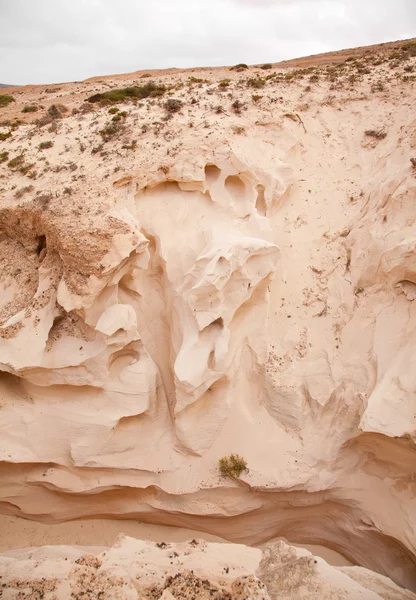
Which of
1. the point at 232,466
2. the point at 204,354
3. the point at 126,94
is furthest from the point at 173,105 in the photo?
the point at 232,466

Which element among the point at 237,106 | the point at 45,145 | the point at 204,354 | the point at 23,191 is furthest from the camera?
the point at 237,106

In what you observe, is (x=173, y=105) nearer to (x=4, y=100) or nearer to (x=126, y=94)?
(x=126, y=94)

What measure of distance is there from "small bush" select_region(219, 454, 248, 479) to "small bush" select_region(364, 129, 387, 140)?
986 cm

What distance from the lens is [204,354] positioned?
29.8ft

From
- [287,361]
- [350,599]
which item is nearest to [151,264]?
[287,361]

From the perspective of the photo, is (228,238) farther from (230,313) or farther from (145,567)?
(145,567)

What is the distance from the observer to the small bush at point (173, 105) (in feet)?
41.1

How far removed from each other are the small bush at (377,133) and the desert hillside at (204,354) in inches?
43.9

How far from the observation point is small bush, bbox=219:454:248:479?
9.11 metres

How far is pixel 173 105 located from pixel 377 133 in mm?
6225

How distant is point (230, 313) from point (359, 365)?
3.21m

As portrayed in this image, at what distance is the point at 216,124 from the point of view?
11.6m

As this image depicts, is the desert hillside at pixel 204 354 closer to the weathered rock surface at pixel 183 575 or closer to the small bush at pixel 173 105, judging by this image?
the small bush at pixel 173 105

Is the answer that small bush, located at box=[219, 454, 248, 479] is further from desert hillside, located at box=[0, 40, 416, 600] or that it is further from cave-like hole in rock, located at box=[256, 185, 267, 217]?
cave-like hole in rock, located at box=[256, 185, 267, 217]
